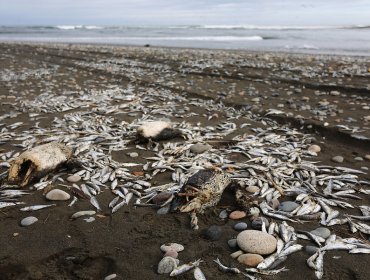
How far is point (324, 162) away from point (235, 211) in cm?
252

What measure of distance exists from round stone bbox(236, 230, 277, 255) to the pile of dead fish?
0.10m

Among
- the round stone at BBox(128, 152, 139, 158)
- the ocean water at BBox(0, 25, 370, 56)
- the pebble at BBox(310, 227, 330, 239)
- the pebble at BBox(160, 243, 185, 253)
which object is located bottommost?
the pebble at BBox(160, 243, 185, 253)

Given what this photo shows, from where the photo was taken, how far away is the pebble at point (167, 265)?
11.2 ft

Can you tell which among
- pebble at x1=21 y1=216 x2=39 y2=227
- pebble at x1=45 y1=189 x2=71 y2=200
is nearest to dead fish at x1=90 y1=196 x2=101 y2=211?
pebble at x1=45 y1=189 x2=71 y2=200

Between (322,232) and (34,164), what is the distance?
13.9 ft

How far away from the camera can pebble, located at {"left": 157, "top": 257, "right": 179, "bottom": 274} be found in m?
3.40

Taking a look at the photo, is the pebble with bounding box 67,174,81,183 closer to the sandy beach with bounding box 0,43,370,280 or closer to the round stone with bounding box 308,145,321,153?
the sandy beach with bounding box 0,43,370,280

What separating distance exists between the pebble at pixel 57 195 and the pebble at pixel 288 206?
3.04m

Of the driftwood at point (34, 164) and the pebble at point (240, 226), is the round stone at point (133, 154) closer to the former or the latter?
the driftwood at point (34, 164)

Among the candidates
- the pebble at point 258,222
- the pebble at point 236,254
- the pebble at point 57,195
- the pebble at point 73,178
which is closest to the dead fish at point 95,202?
the pebble at point 57,195

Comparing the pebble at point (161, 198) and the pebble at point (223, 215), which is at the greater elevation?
the pebble at point (161, 198)

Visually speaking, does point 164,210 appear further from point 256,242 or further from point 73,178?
Result: point 73,178

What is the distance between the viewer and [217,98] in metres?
10.9

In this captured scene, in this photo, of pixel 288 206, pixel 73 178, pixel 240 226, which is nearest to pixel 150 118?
pixel 73 178
